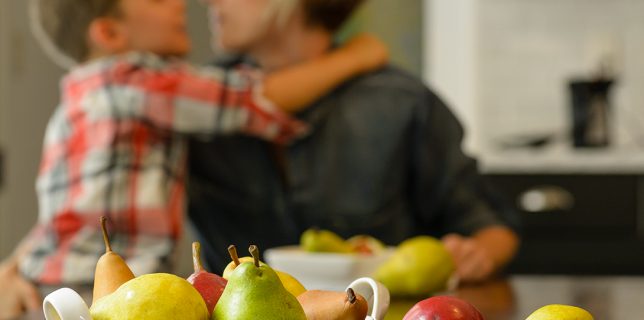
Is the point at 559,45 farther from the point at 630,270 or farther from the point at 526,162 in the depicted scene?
the point at 630,270

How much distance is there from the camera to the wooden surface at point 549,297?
3.61 feet

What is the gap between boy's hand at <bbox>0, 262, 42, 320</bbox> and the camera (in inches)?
57.2

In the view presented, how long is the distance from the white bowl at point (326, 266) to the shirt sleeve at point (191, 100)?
51 centimetres

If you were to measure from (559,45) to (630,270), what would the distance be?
0.82m

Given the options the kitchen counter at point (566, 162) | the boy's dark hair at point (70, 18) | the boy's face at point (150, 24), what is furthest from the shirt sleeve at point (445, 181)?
the kitchen counter at point (566, 162)

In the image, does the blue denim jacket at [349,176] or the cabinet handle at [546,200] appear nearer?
the blue denim jacket at [349,176]

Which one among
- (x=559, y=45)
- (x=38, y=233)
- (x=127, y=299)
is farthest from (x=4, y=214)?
(x=127, y=299)

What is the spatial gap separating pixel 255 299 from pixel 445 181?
1.43 m

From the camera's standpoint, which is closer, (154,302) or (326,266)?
(154,302)

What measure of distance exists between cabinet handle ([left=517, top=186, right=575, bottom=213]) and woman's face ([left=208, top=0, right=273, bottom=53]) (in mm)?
1181

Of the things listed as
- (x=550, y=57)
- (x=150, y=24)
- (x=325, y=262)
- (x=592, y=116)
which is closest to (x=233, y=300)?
(x=325, y=262)

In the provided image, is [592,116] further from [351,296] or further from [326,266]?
[351,296]

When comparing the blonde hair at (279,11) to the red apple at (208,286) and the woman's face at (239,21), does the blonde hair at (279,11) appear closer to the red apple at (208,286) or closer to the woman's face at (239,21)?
the woman's face at (239,21)

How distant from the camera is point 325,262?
1252 mm
